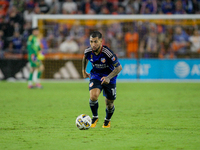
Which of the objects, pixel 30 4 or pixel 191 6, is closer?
pixel 191 6

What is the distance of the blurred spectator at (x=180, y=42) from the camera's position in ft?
59.1

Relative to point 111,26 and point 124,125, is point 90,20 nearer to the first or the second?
point 111,26

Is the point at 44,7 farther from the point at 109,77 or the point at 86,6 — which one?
the point at 109,77

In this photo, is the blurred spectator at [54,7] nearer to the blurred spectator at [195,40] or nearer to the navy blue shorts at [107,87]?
the blurred spectator at [195,40]

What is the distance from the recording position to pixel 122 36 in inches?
740

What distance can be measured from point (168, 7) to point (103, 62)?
15014mm

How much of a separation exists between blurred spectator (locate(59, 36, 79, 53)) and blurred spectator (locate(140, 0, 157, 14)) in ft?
15.3

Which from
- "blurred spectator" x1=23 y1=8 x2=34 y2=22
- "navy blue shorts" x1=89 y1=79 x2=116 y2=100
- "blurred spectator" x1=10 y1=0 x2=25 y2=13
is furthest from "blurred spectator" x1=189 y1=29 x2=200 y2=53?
"navy blue shorts" x1=89 y1=79 x2=116 y2=100

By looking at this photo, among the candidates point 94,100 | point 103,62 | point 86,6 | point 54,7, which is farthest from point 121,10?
point 94,100

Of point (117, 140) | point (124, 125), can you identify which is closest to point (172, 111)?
point (124, 125)

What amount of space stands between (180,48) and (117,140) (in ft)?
45.1

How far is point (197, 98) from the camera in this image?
1121cm

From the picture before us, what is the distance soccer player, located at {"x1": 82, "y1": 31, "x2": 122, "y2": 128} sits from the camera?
19.9 ft

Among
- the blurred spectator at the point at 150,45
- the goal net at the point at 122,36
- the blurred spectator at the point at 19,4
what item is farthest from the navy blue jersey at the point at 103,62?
the blurred spectator at the point at 19,4
